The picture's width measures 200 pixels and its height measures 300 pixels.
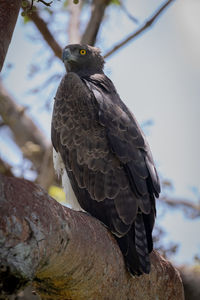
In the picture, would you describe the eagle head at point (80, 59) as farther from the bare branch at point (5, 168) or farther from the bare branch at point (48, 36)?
the bare branch at point (5, 168)

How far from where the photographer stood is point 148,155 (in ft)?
20.9

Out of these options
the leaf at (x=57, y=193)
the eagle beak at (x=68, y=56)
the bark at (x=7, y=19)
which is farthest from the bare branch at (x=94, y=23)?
the bark at (x=7, y=19)

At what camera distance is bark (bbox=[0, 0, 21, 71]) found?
4.83 m

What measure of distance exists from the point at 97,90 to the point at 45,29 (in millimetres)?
3163

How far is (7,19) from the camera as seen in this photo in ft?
16.1

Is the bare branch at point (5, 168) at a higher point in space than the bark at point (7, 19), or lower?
lower

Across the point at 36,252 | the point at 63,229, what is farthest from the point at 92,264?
the point at 36,252

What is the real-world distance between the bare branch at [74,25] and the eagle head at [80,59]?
1561 mm

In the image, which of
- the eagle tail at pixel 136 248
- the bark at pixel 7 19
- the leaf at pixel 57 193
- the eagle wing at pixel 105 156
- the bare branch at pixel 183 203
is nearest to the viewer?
the bark at pixel 7 19

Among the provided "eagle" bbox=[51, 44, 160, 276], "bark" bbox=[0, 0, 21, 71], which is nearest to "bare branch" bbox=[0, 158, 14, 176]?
"eagle" bbox=[51, 44, 160, 276]

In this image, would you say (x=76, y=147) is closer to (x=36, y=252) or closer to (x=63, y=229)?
(x=63, y=229)

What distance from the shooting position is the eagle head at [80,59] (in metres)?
8.27

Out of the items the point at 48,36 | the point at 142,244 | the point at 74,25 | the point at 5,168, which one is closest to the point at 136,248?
the point at 142,244

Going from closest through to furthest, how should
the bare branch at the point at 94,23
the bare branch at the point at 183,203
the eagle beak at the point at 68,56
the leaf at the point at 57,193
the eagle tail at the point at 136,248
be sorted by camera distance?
the eagle tail at the point at 136,248 < the eagle beak at the point at 68,56 < the bare branch at the point at 94,23 < the leaf at the point at 57,193 < the bare branch at the point at 183,203
